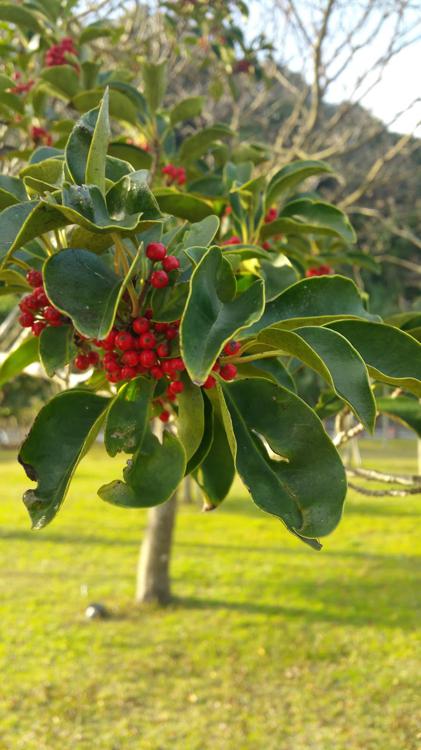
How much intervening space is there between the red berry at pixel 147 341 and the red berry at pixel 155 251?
0.11 meters

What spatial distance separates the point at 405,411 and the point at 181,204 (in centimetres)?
67

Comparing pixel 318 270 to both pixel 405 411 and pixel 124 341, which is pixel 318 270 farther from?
pixel 124 341

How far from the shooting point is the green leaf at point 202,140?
199 cm

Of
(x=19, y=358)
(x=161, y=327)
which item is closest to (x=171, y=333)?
(x=161, y=327)

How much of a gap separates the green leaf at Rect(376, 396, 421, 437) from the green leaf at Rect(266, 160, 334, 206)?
22.7 inches

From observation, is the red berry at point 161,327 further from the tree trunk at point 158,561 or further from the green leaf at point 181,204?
the tree trunk at point 158,561

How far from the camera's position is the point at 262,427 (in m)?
0.98

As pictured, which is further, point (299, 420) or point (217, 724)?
point (217, 724)

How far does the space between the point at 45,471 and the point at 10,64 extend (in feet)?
8.74

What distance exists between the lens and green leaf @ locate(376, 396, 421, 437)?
147cm

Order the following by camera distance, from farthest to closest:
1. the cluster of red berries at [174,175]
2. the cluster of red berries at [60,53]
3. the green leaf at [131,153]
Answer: the cluster of red berries at [60,53], the cluster of red berries at [174,175], the green leaf at [131,153]

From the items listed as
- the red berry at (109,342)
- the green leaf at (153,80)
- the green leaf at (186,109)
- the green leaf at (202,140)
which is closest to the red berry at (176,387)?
the red berry at (109,342)

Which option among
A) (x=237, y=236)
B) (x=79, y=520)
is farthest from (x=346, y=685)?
(x=79, y=520)

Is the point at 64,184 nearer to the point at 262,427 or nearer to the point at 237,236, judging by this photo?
the point at 262,427
